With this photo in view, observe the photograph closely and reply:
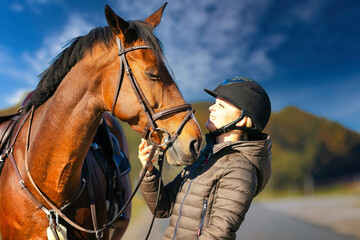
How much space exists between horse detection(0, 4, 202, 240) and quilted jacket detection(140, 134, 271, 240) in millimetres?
220

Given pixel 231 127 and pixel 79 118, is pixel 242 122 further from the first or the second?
pixel 79 118

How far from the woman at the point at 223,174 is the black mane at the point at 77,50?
64 cm

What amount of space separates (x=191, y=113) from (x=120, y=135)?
254 centimetres

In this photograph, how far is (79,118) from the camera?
2.23 metres

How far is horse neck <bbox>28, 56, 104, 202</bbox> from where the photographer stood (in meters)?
2.22

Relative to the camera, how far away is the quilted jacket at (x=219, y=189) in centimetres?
186

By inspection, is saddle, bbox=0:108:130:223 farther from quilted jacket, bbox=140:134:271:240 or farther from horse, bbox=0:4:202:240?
quilted jacket, bbox=140:134:271:240

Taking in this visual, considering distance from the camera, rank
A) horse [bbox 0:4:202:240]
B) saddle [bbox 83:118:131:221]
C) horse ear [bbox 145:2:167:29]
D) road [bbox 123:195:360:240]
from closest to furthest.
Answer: horse [bbox 0:4:202:240], horse ear [bbox 145:2:167:29], saddle [bbox 83:118:131:221], road [bbox 123:195:360:240]

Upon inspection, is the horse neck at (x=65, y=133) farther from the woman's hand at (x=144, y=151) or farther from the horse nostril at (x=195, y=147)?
the horse nostril at (x=195, y=147)

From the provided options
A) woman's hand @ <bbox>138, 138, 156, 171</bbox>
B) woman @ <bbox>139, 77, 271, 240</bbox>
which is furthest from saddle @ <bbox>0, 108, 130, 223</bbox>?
woman @ <bbox>139, 77, 271, 240</bbox>

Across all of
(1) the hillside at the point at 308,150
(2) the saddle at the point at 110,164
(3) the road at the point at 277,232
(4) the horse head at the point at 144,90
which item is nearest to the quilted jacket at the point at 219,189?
(4) the horse head at the point at 144,90

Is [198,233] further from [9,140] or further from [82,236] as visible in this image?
[9,140]

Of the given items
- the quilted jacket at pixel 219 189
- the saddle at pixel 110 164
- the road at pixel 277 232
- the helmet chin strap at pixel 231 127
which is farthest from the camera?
the road at pixel 277 232

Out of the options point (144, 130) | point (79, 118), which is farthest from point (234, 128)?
point (79, 118)
